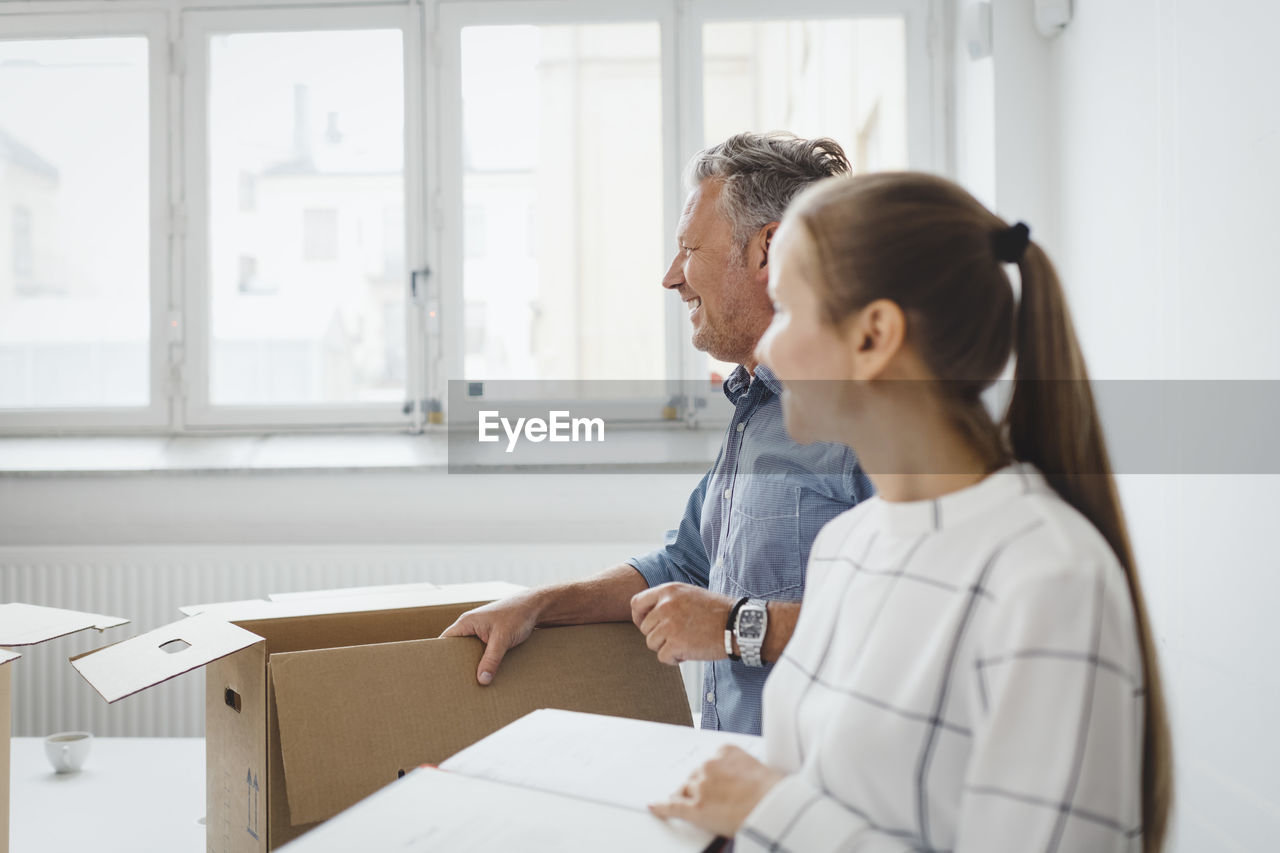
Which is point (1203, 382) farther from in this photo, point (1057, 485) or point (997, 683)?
point (997, 683)

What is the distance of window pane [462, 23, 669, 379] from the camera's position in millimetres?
2785

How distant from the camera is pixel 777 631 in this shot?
1.02m

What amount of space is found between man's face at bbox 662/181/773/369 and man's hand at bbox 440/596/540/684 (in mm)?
451

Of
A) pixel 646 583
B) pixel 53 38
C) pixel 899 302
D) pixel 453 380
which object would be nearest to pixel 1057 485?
pixel 899 302

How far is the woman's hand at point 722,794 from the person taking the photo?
620 millimetres

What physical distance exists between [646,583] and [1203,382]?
976mm

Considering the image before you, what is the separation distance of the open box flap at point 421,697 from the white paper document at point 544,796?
164mm

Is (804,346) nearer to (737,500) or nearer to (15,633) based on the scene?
(737,500)

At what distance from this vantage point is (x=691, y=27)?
275 centimetres

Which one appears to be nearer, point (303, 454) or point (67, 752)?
point (67, 752)

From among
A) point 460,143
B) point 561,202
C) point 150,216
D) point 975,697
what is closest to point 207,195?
point 150,216

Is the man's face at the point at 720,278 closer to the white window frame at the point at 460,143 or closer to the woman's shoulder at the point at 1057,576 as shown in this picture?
the woman's shoulder at the point at 1057,576

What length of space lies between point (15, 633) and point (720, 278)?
36.3 inches

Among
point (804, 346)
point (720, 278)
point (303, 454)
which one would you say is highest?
point (720, 278)
